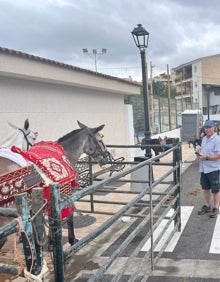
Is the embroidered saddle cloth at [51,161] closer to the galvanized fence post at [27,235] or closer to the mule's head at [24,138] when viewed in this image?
the mule's head at [24,138]

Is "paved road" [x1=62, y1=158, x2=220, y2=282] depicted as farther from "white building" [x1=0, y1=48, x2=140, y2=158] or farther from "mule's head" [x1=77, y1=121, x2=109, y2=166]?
"white building" [x1=0, y1=48, x2=140, y2=158]

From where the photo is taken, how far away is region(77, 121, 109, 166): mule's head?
5.49 meters

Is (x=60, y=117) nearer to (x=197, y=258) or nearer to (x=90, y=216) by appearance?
(x=90, y=216)

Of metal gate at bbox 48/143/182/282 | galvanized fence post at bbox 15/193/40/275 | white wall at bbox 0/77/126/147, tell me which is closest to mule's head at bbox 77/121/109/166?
metal gate at bbox 48/143/182/282

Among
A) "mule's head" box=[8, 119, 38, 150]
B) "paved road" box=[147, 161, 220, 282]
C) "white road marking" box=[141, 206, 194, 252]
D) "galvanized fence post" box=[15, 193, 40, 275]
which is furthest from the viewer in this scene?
"white road marking" box=[141, 206, 194, 252]

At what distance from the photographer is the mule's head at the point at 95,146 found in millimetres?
5492

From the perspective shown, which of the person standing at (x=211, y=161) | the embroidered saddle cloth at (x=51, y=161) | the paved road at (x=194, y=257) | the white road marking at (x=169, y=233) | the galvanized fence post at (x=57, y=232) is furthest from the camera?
the person standing at (x=211, y=161)

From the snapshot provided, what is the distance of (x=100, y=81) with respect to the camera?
34.9 ft

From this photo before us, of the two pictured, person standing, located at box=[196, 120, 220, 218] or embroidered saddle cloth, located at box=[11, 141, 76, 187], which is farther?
person standing, located at box=[196, 120, 220, 218]

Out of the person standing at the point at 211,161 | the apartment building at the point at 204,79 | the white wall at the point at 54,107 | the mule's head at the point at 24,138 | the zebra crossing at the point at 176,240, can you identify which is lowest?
the zebra crossing at the point at 176,240

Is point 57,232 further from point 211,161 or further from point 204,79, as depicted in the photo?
point 204,79

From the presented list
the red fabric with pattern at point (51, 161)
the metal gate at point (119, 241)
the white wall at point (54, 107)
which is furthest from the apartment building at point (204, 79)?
the red fabric with pattern at point (51, 161)

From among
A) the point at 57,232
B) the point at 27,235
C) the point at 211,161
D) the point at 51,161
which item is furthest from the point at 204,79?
the point at 27,235

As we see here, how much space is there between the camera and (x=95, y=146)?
5.57 m
